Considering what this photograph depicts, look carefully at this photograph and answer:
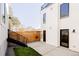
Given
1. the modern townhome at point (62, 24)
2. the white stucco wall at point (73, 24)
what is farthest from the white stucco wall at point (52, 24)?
the white stucco wall at point (73, 24)

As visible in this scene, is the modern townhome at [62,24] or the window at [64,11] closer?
the modern townhome at [62,24]

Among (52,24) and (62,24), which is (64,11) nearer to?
(62,24)

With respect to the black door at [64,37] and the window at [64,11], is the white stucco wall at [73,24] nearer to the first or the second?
the black door at [64,37]

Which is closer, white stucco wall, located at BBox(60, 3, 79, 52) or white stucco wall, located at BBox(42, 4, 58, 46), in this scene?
white stucco wall, located at BBox(60, 3, 79, 52)

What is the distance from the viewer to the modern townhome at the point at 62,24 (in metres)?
5.37

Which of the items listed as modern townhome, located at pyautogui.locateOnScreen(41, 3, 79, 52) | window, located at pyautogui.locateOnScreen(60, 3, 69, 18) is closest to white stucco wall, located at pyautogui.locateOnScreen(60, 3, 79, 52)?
modern townhome, located at pyautogui.locateOnScreen(41, 3, 79, 52)

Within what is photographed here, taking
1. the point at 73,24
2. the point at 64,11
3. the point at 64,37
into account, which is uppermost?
the point at 64,11

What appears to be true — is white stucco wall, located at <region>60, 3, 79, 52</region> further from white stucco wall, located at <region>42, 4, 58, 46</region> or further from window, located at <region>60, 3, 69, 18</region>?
white stucco wall, located at <region>42, 4, 58, 46</region>

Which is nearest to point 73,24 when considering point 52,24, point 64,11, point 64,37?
point 64,37

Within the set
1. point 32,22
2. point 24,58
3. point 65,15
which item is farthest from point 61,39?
point 24,58

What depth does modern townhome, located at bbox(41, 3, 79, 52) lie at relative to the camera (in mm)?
5370

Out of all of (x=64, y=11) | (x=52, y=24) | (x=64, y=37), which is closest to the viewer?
(x=64, y=37)

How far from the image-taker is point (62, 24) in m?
6.23

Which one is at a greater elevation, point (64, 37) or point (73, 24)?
point (73, 24)
